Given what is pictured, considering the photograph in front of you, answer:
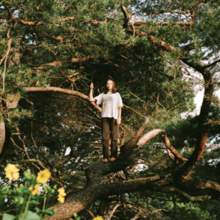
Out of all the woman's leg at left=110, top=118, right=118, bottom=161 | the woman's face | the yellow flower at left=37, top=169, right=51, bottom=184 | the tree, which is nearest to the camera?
the yellow flower at left=37, top=169, right=51, bottom=184

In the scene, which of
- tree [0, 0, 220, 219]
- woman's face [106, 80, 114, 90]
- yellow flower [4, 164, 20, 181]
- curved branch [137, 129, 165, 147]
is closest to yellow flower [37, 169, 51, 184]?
yellow flower [4, 164, 20, 181]

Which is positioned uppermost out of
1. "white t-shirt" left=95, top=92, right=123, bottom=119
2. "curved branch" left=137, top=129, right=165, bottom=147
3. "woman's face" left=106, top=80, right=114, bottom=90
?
"woman's face" left=106, top=80, right=114, bottom=90

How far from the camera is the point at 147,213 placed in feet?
20.4

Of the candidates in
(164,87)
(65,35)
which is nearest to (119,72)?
(164,87)

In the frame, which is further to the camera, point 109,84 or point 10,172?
point 109,84

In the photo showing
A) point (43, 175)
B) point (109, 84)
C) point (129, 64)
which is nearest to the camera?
point (43, 175)

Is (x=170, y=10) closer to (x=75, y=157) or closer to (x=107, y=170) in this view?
(x=107, y=170)

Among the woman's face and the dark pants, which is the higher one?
the woman's face

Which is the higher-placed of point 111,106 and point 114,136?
point 111,106

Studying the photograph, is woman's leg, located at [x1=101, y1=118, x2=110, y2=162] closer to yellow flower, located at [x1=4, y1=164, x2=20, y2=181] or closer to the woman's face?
the woman's face

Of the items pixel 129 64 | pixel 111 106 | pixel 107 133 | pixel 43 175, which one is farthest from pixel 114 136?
pixel 129 64

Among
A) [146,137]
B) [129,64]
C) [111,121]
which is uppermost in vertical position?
[129,64]

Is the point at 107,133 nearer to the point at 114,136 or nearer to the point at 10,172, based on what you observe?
the point at 114,136

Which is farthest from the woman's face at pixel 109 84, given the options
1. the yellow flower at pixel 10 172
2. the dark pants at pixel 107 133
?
the yellow flower at pixel 10 172
